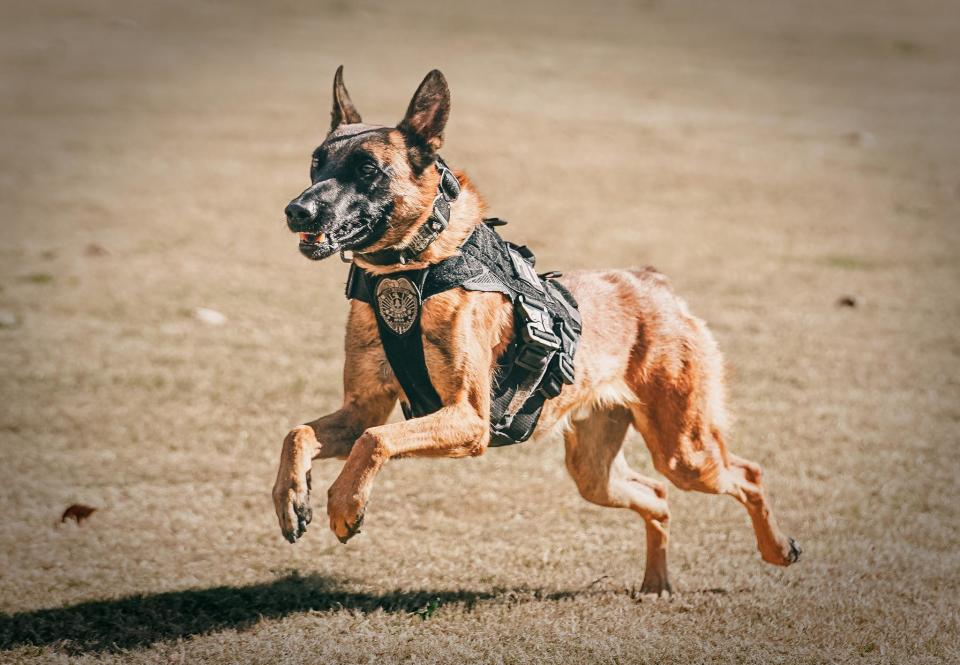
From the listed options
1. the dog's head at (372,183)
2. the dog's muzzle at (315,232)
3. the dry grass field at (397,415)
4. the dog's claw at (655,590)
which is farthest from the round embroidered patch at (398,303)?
the dog's claw at (655,590)

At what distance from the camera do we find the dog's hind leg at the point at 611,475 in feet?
18.4

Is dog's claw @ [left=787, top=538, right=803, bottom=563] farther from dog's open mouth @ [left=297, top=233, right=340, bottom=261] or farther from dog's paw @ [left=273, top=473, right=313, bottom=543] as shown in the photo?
dog's open mouth @ [left=297, top=233, right=340, bottom=261]

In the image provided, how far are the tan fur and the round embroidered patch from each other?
5 centimetres

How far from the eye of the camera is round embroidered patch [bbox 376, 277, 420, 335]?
14.5 feet

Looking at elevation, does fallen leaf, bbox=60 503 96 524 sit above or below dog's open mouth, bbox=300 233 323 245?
below

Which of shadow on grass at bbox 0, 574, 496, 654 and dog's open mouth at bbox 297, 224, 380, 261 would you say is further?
shadow on grass at bbox 0, 574, 496, 654

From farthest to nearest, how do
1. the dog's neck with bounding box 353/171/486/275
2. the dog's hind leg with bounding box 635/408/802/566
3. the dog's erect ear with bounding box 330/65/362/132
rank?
the dog's hind leg with bounding box 635/408/802/566 < the dog's erect ear with bounding box 330/65/362/132 < the dog's neck with bounding box 353/171/486/275

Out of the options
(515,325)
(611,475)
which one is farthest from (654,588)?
(515,325)

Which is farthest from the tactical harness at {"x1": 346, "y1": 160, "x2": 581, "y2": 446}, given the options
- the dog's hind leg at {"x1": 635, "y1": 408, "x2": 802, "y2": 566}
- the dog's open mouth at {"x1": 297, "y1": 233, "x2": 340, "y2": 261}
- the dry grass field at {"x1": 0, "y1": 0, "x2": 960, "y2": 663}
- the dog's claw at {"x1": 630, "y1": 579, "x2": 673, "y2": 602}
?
the dog's claw at {"x1": 630, "y1": 579, "x2": 673, "y2": 602}

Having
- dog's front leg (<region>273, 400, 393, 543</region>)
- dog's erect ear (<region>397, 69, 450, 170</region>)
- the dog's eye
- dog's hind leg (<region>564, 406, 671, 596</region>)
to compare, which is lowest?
dog's hind leg (<region>564, 406, 671, 596</region>)

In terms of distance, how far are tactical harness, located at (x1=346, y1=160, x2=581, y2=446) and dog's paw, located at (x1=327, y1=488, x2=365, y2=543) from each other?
0.54 metres

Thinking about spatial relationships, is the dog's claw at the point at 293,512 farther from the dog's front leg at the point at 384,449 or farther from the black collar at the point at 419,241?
the black collar at the point at 419,241

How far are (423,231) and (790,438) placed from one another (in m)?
4.60

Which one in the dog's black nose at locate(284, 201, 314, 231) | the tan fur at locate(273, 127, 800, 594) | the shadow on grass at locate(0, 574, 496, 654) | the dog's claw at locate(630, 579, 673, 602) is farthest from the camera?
the dog's claw at locate(630, 579, 673, 602)
